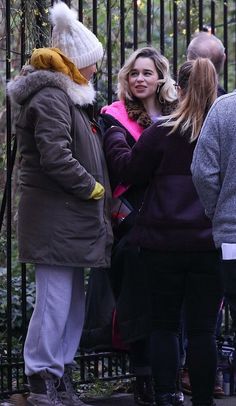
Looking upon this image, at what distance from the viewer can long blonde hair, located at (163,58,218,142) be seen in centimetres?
481

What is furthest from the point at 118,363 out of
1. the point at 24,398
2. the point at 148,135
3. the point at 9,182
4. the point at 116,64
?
the point at 116,64

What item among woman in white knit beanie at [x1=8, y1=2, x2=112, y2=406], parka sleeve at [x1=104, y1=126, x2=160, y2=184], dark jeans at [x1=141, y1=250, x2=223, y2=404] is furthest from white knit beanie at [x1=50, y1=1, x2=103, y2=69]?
dark jeans at [x1=141, y1=250, x2=223, y2=404]

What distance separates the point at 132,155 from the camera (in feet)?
16.2

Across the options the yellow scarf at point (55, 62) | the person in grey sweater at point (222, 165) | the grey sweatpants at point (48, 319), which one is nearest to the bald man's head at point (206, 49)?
the yellow scarf at point (55, 62)

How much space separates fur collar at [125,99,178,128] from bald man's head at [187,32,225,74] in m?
0.48

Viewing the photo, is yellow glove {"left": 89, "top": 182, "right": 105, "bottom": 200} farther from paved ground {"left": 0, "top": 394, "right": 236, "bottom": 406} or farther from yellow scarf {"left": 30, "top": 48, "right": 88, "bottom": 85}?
paved ground {"left": 0, "top": 394, "right": 236, "bottom": 406}

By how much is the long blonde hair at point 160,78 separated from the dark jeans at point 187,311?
108 centimetres

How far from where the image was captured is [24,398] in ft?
17.9

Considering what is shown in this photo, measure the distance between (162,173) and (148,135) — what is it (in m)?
0.22

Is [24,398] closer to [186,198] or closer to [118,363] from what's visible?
[118,363]

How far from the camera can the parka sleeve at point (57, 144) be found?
187 inches

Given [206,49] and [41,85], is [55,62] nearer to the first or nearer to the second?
[41,85]

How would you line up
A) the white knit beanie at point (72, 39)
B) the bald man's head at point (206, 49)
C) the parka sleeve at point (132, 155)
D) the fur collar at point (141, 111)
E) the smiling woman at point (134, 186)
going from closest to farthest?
the parka sleeve at point (132, 155) → the white knit beanie at point (72, 39) → the smiling woman at point (134, 186) → the fur collar at point (141, 111) → the bald man's head at point (206, 49)

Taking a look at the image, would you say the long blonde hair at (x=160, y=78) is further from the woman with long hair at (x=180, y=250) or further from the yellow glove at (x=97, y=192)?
the yellow glove at (x=97, y=192)
